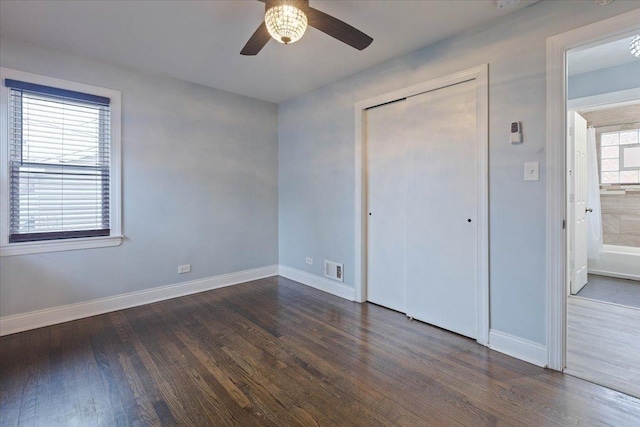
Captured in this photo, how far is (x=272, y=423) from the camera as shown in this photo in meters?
1.59

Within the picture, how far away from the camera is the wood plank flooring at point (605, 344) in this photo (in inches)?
77.1

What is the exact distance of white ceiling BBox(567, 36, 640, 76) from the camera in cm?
309

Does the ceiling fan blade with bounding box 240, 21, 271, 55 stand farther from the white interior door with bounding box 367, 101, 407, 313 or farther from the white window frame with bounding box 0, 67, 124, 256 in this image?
the white window frame with bounding box 0, 67, 124, 256

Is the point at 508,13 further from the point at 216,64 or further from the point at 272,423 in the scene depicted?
the point at 272,423

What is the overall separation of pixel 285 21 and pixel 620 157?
5.45 metres

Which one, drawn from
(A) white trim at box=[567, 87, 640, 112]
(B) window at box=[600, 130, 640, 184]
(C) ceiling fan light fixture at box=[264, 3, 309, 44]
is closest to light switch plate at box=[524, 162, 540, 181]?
(C) ceiling fan light fixture at box=[264, 3, 309, 44]

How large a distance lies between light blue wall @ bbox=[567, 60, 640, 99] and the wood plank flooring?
2.56 meters

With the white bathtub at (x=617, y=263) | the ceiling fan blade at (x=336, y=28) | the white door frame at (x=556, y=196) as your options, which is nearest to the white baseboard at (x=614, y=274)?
the white bathtub at (x=617, y=263)

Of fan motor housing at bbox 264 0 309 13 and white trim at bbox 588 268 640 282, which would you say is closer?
fan motor housing at bbox 264 0 309 13

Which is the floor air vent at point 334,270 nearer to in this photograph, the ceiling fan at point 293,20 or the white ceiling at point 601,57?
the ceiling fan at point 293,20

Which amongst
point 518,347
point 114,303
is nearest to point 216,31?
point 114,303

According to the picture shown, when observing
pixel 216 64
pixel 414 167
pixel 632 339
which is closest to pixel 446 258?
pixel 414 167

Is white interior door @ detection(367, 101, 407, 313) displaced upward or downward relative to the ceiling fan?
downward

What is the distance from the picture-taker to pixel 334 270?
371 centimetres
